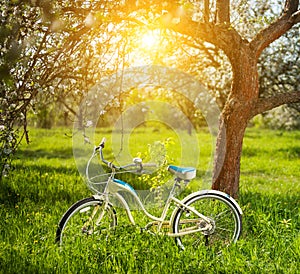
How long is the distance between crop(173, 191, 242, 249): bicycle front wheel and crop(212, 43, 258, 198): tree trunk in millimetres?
983

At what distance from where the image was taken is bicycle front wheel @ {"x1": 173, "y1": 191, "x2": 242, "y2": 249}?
4.85m

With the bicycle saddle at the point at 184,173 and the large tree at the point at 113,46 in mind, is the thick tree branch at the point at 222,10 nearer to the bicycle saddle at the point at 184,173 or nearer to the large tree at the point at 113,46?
the large tree at the point at 113,46

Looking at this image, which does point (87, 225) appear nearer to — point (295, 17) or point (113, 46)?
point (113, 46)

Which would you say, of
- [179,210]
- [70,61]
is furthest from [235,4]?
[179,210]

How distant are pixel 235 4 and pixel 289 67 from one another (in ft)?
13.3

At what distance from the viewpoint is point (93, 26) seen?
5.16 meters

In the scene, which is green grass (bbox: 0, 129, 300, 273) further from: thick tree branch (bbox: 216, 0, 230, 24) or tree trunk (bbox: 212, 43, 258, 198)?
thick tree branch (bbox: 216, 0, 230, 24)

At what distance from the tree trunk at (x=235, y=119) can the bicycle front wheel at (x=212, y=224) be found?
0.98 m

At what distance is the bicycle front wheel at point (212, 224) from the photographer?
4.85 m

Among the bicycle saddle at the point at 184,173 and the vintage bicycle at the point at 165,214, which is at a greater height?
the bicycle saddle at the point at 184,173

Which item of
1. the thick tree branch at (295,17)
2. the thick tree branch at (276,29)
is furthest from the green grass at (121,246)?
the thick tree branch at (295,17)

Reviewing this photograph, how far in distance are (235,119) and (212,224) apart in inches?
78.3

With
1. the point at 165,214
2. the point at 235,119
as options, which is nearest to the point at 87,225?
the point at 165,214

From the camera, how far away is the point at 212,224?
4.92 metres
